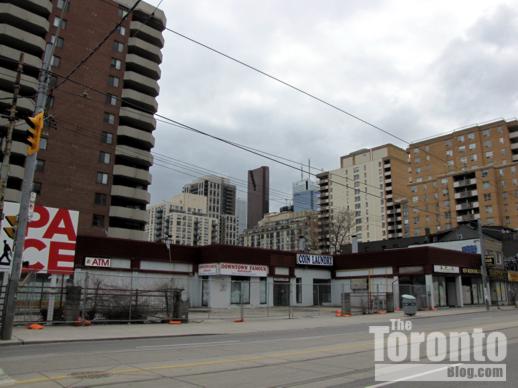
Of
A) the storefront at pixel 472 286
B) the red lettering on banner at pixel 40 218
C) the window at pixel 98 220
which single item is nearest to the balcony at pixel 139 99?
the window at pixel 98 220

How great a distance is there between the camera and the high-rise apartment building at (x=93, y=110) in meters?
57.6

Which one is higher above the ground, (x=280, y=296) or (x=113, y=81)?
(x=113, y=81)

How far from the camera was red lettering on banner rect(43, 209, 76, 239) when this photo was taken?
21.6m

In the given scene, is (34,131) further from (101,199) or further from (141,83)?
(141,83)

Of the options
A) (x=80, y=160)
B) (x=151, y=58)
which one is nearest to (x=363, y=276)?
(x=80, y=160)

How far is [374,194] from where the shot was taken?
135m

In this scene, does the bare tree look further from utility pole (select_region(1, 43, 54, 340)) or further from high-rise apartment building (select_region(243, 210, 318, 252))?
utility pole (select_region(1, 43, 54, 340))

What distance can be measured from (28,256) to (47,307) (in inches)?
106

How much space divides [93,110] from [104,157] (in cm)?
667

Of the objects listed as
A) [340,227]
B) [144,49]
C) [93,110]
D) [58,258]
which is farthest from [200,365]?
[340,227]

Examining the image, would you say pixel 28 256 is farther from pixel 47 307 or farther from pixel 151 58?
pixel 151 58

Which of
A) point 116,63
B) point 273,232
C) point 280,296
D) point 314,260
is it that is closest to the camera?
point 280,296

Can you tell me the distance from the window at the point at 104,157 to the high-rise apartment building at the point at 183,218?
158ft

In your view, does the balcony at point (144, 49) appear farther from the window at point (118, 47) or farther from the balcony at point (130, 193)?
the balcony at point (130, 193)
